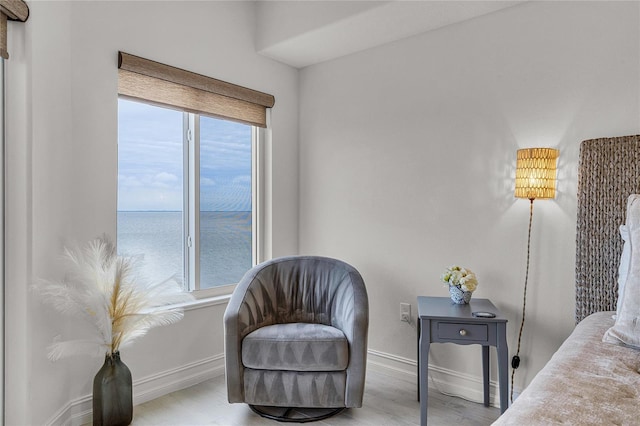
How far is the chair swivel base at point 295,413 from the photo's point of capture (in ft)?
7.57

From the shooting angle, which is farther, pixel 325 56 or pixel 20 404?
pixel 325 56

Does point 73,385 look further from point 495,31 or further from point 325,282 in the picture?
point 495,31

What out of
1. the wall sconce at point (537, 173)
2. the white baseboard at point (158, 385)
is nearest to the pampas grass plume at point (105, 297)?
the white baseboard at point (158, 385)

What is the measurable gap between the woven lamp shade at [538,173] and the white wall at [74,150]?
2032 mm

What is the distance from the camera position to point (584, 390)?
44.0 inches

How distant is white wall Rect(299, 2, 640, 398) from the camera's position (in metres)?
2.27

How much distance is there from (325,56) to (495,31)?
126cm

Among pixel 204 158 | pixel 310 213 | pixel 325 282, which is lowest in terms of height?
pixel 325 282

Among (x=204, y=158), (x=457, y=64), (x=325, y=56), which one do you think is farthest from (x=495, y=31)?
(x=204, y=158)

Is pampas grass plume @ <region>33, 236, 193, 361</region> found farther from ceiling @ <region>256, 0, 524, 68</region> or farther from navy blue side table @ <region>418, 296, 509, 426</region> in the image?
ceiling @ <region>256, 0, 524, 68</region>

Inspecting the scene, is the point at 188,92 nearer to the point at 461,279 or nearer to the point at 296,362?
the point at 296,362

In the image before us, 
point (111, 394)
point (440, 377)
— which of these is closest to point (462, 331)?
point (440, 377)

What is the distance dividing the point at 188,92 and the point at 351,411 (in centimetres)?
225

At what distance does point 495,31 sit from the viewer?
2.54 m
